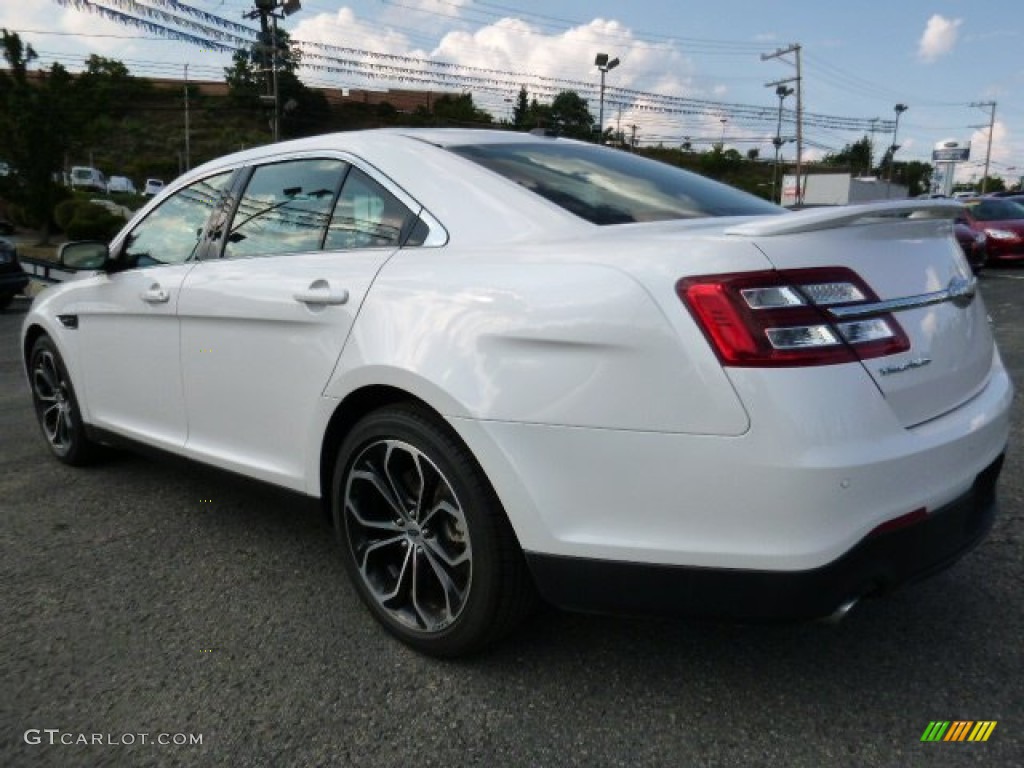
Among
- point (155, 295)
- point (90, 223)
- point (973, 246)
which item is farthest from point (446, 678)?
point (90, 223)

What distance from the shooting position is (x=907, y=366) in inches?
76.7

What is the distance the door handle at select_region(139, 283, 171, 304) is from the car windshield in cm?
1783

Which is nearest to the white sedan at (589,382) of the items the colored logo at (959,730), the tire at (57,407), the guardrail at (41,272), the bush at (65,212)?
the colored logo at (959,730)

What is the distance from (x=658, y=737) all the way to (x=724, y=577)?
0.48m

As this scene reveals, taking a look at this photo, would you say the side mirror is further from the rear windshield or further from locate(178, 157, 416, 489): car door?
the rear windshield

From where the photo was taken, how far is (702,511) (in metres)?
1.86

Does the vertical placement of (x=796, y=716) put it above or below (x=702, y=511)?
below

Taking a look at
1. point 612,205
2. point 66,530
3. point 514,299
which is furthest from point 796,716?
point 66,530

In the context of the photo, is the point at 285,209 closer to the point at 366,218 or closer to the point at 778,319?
the point at 366,218

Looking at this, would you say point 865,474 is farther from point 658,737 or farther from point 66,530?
point 66,530

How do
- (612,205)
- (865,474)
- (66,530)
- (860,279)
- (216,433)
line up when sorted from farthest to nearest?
1. (66,530)
2. (216,433)
3. (612,205)
4. (860,279)
5. (865,474)

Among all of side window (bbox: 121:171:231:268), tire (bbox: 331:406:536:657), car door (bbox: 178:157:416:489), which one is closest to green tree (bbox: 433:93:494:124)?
side window (bbox: 121:171:231:268)

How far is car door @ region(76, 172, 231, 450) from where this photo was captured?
10.8 ft

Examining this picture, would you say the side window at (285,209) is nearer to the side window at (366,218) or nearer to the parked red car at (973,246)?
the side window at (366,218)
